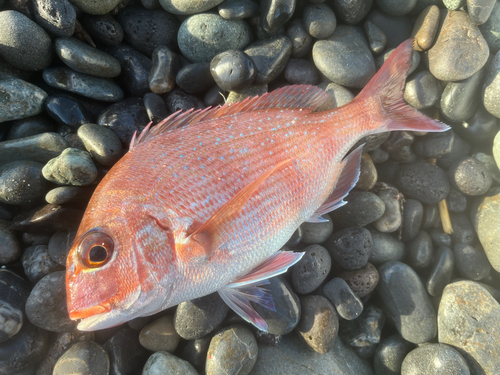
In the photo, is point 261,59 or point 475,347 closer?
point 475,347

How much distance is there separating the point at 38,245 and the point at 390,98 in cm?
322

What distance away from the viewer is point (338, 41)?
286cm

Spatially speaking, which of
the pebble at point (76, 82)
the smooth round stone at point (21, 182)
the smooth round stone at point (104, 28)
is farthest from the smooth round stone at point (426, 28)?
the smooth round stone at point (21, 182)

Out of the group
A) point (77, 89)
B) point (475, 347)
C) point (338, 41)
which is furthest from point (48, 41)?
point (475, 347)

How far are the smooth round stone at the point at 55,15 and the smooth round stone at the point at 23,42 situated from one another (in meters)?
0.08

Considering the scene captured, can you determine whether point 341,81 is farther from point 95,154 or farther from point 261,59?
point 95,154

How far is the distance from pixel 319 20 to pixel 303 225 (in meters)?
1.96

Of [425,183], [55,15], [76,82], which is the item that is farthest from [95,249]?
[425,183]

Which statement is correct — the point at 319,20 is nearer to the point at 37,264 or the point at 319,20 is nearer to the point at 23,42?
the point at 23,42

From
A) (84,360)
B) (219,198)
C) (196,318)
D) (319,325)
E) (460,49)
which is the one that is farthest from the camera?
(460,49)

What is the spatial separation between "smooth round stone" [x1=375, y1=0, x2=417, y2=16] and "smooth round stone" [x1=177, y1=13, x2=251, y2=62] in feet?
4.46

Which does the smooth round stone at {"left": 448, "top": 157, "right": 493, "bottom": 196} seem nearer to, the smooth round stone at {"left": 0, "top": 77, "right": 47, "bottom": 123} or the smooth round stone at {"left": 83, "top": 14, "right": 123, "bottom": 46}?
the smooth round stone at {"left": 83, "top": 14, "right": 123, "bottom": 46}

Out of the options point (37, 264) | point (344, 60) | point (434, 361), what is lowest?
point (434, 361)

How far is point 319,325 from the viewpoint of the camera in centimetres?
246
